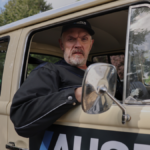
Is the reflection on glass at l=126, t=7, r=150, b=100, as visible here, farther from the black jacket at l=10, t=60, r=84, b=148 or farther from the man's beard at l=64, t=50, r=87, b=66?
the man's beard at l=64, t=50, r=87, b=66

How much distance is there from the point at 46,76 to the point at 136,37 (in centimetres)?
71

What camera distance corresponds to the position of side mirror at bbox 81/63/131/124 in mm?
854

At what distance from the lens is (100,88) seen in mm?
866

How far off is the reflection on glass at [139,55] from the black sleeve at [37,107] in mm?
377

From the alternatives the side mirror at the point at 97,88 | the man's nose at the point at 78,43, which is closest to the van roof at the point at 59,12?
the man's nose at the point at 78,43

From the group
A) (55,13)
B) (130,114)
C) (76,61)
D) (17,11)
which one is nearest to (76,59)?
(76,61)

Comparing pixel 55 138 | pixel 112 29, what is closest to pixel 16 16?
pixel 112 29

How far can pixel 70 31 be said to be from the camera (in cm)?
183

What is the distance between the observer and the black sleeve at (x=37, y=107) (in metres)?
1.15

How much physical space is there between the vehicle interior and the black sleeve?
0.68 meters

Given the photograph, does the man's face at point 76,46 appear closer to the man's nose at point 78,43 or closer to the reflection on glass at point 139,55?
the man's nose at point 78,43

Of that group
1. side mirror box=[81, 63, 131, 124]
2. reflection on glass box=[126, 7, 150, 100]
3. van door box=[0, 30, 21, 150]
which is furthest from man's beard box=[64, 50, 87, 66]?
side mirror box=[81, 63, 131, 124]

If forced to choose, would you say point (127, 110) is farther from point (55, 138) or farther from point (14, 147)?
point (14, 147)

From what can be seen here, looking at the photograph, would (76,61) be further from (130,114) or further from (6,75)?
(130,114)
